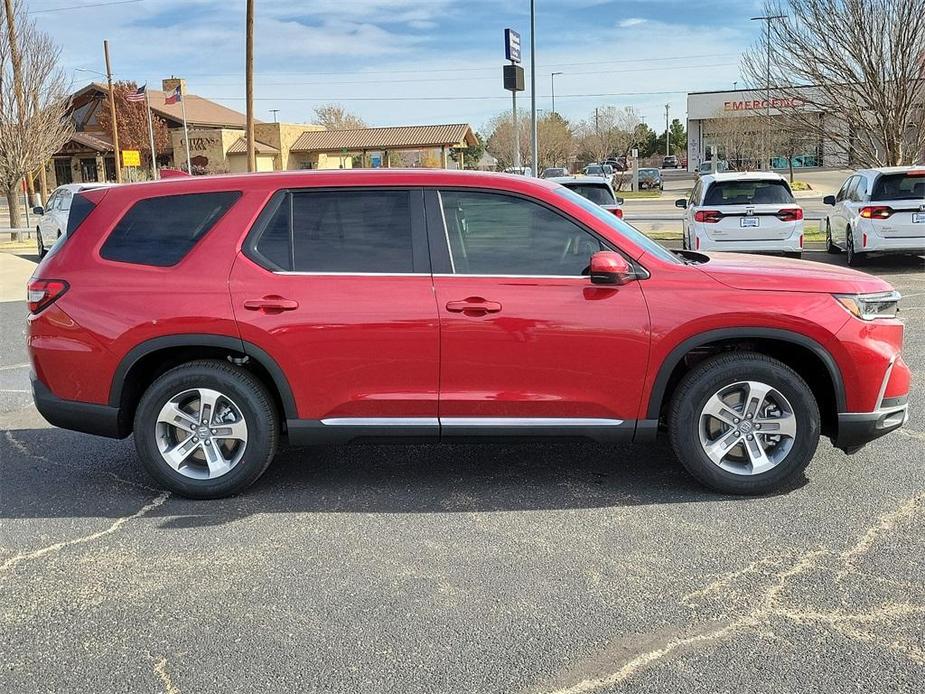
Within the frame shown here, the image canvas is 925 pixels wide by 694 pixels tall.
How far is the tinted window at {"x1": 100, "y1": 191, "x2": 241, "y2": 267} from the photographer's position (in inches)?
189

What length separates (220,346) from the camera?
466cm

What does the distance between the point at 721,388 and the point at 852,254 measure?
11.5 metres

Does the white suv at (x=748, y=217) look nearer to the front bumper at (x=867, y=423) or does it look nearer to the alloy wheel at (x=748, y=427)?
the front bumper at (x=867, y=423)

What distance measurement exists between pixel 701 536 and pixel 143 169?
198 ft

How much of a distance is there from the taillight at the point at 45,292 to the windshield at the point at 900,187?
1279 centimetres

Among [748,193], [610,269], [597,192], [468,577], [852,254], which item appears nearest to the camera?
[468,577]

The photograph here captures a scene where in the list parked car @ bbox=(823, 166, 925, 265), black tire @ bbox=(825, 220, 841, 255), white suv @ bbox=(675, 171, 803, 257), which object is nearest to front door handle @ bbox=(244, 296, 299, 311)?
white suv @ bbox=(675, 171, 803, 257)

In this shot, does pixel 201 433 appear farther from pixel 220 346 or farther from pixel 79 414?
pixel 79 414

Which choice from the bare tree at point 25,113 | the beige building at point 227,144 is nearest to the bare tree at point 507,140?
the beige building at point 227,144

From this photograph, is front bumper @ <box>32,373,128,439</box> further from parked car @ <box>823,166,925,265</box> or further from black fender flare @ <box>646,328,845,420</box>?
parked car @ <box>823,166,925,265</box>

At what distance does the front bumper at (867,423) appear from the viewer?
15.1 ft

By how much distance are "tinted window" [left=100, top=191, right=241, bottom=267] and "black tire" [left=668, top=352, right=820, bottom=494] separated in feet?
8.77

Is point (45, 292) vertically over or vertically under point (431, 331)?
over

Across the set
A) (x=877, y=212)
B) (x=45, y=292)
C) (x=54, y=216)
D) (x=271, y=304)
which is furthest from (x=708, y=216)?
(x=54, y=216)
